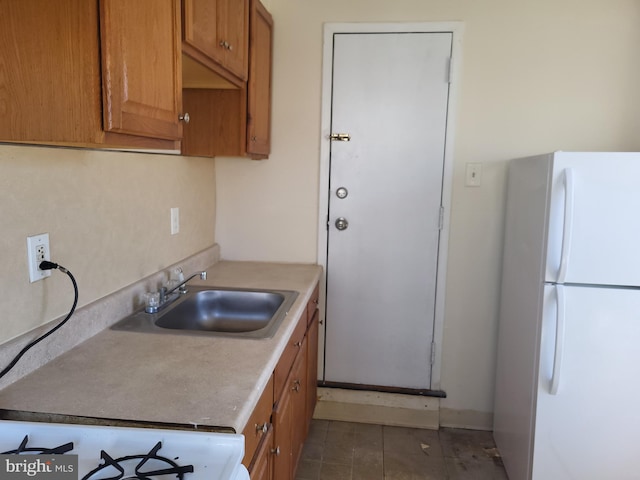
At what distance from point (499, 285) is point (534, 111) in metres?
0.93

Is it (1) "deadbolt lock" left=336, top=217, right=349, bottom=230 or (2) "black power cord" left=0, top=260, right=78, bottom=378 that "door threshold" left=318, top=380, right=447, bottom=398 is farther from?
(2) "black power cord" left=0, top=260, right=78, bottom=378

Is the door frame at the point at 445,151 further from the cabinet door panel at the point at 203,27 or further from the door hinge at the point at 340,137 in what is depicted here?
the cabinet door panel at the point at 203,27

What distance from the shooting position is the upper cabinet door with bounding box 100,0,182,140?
3.36 ft

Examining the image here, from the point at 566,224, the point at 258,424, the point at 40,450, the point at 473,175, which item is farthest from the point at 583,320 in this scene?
the point at 40,450

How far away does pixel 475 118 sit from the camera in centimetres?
249

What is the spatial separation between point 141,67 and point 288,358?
107 cm

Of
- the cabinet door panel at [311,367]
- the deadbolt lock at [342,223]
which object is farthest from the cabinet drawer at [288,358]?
the deadbolt lock at [342,223]

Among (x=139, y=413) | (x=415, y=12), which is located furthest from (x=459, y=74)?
(x=139, y=413)

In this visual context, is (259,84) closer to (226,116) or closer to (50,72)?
(226,116)

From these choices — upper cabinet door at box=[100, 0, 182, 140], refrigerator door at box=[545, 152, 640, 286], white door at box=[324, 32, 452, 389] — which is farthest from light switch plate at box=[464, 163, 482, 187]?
upper cabinet door at box=[100, 0, 182, 140]

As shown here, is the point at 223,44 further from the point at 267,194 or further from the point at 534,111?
the point at 534,111

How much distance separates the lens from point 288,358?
1723 mm

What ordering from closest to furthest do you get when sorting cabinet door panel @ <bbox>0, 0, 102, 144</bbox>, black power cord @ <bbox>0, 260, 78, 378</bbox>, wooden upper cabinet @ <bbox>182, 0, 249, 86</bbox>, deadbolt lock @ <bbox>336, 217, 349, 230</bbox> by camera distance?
cabinet door panel @ <bbox>0, 0, 102, 144</bbox>
black power cord @ <bbox>0, 260, 78, 378</bbox>
wooden upper cabinet @ <bbox>182, 0, 249, 86</bbox>
deadbolt lock @ <bbox>336, 217, 349, 230</bbox>

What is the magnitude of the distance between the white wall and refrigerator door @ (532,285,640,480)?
0.67 m
